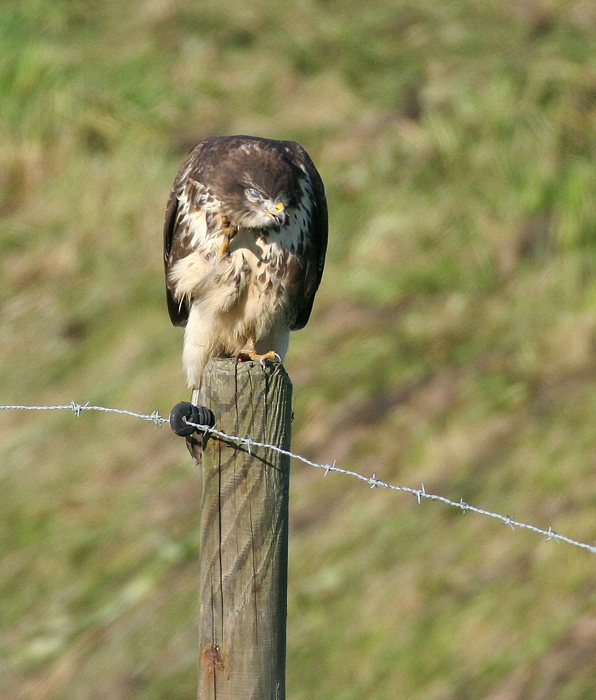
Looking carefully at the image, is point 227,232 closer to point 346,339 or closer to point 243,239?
point 243,239

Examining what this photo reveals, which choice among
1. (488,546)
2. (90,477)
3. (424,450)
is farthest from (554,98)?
(90,477)

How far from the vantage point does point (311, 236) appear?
14.5 feet

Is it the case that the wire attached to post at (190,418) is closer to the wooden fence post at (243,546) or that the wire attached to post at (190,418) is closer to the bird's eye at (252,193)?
the wooden fence post at (243,546)

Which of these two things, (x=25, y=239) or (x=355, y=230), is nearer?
(x=355, y=230)

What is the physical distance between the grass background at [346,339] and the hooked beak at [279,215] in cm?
251

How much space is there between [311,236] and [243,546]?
2.03 m

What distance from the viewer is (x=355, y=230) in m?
8.17

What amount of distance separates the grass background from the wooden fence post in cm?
282

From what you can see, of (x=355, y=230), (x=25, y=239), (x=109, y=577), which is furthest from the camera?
(x=25, y=239)

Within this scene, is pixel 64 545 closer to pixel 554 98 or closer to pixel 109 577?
pixel 109 577

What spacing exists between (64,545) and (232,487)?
175 inches

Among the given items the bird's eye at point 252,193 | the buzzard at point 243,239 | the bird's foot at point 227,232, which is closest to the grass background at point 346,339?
the buzzard at point 243,239

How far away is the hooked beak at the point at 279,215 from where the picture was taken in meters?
4.01

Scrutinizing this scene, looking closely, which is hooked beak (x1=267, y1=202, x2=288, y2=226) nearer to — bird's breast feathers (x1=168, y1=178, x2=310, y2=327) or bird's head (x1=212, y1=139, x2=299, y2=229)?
bird's head (x1=212, y1=139, x2=299, y2=229)
